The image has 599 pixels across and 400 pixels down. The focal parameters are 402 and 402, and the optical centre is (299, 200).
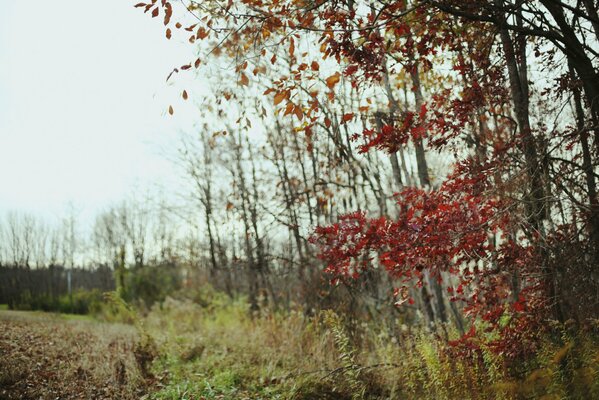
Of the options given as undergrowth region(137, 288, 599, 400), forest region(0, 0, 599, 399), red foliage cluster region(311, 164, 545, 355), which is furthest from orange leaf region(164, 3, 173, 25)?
undergrowth region(137, 288, 599, 400)

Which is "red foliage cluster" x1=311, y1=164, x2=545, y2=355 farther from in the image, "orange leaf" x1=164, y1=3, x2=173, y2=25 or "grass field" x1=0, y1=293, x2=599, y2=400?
"orange leaf" x1=164, y1=3, x2=173, y2=25

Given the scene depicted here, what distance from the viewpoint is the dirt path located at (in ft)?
16.5

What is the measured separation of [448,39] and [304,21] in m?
1.56

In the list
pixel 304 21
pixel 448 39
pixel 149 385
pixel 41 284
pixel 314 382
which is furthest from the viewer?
pixel 41 284

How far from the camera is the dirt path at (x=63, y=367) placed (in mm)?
5020

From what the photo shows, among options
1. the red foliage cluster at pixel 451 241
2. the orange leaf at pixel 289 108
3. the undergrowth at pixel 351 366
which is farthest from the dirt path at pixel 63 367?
the orange leaf at pixel 289 108

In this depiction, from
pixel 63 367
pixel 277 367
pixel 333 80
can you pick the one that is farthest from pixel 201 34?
pixel 63 367

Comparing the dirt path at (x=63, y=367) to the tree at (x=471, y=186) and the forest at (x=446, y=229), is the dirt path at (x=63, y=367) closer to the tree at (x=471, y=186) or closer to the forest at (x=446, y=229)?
the forest at (x=446, y=229)

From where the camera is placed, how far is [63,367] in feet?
19.2

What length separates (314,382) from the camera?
5.18m

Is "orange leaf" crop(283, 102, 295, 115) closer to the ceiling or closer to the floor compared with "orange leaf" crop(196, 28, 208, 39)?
closer to the floor

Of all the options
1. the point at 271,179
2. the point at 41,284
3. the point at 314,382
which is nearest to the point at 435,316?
the point at 314,382

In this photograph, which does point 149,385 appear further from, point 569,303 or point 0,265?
point 0,265

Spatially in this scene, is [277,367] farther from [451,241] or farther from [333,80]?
[333,80]
